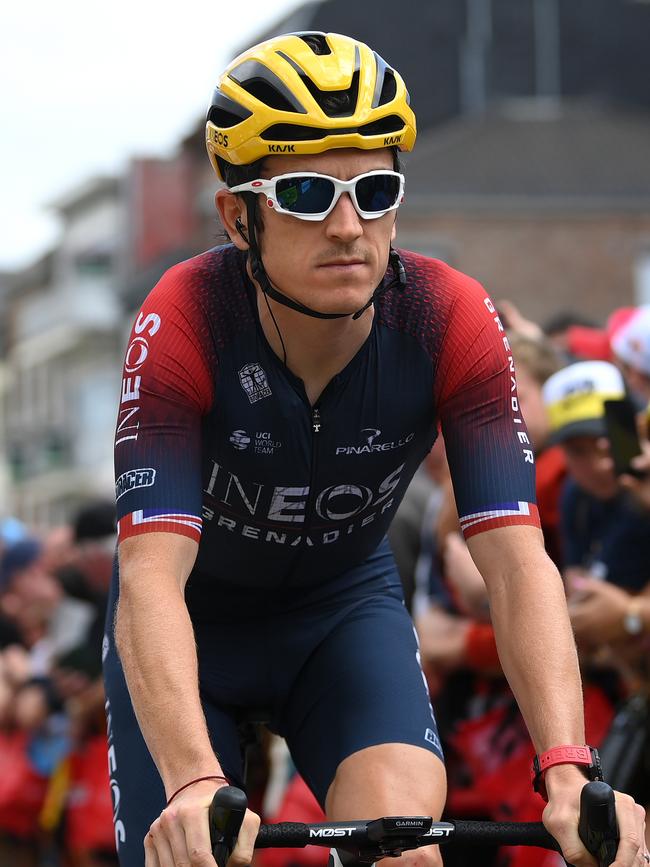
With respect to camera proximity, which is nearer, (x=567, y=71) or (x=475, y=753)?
(x=475, y=753)

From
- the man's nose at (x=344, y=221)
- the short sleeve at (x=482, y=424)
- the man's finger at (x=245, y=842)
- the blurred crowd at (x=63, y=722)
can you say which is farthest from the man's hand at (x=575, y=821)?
the blurred crowd at (x=63, y=722)

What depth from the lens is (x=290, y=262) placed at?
4.03 metres

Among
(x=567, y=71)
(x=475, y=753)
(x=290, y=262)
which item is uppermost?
(x=567, y=71)

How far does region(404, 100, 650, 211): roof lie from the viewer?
144 feet

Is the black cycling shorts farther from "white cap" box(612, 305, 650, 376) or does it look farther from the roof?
the roof

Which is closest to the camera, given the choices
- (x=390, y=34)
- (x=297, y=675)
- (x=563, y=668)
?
(x=563, y=668)

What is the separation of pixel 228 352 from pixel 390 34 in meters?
45.7

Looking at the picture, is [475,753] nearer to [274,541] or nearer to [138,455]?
[274,541]

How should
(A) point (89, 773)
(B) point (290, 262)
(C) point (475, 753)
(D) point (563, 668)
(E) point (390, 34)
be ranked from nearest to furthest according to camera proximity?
(D) point (563, 668) → (B) point (290, 262) → (C) point (475, 753) → (A) point (89, 773) → (E) point (390, 34)

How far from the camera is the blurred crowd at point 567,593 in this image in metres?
6.22

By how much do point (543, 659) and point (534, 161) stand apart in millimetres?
42340

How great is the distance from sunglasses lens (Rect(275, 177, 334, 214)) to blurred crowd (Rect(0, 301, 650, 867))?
2364 mm

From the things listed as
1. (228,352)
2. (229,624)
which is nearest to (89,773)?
(229,624)

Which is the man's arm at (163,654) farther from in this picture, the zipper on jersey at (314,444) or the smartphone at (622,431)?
the smartphone at (622,431)
